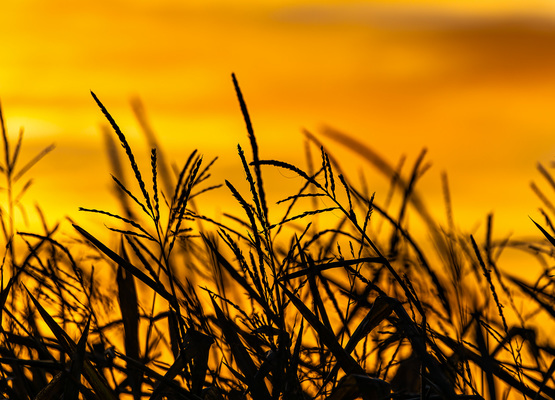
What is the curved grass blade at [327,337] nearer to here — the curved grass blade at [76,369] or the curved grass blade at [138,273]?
the curved grass blade at [138,273]

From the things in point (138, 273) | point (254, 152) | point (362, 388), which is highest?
point (254, 152)

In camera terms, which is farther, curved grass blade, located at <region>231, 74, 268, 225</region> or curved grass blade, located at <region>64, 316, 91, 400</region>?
curved grass blade, located at <region>64, 316, 91, 400</region>

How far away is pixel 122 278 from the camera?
1.86 meters

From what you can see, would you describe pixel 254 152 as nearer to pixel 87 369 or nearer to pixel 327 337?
pixel 327 337

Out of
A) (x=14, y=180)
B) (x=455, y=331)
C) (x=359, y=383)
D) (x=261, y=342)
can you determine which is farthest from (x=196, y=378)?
(x=14, y=180)

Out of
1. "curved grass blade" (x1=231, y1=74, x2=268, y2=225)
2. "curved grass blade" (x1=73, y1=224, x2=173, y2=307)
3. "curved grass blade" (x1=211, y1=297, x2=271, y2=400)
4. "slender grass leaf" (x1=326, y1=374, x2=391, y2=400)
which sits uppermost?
"curved grass blade" (x1=231, y1=74, x2=268, y2=225)

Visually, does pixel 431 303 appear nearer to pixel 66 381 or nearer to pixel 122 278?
pixel 122 278

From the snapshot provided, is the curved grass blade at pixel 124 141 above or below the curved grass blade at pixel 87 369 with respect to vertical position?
above

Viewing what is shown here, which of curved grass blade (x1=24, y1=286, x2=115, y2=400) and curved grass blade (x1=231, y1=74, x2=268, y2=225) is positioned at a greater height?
curved grass blade (x1=231, y1=74, x2=268, y2=225)

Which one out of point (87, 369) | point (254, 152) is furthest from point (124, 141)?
point (87, 369)

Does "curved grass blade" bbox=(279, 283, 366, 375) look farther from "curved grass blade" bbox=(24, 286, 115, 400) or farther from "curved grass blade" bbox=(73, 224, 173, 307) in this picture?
"curved grass blade" bbox=(24, 286, 115, 400)

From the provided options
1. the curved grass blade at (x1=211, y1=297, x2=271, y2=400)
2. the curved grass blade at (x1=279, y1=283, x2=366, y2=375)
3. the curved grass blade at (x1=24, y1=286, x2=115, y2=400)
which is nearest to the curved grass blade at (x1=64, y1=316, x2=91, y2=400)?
the curved grass blade at (x1=24, y1=286, x2=115, y2=400)

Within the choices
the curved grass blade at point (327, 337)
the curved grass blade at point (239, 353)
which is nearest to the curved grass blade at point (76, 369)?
the curved grass blade at point (239, 353)

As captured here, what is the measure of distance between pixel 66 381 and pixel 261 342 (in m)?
0.37
